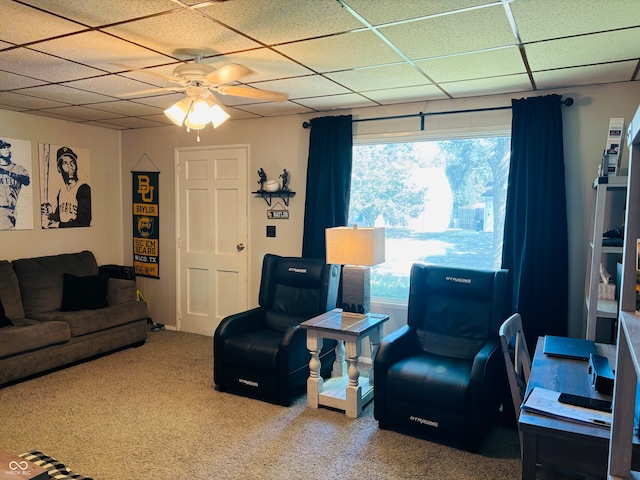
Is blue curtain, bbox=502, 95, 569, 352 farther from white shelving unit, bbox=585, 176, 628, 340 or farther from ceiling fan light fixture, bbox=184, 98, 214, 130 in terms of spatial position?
A: ceiling fan light fixture, bbox=184, 98, 214, 130

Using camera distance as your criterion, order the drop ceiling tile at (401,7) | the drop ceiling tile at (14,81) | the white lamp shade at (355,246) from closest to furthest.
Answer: the drop ceiling tile at (401,7)
the drop ceiling tile at (14,81)
the white lamp shade at (355,246)

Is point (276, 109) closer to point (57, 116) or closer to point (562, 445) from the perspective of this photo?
point (57, 116)

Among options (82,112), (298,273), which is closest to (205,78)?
(298,273)

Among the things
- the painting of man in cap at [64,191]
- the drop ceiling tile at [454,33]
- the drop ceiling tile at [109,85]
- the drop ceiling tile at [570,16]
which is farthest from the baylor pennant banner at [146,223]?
the drop ceiling tile at [570,16]

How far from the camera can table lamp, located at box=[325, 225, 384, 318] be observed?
11.4 ft

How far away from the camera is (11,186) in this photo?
15.3ft

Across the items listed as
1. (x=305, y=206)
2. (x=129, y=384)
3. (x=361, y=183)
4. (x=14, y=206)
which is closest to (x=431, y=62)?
(x=361, y=183)

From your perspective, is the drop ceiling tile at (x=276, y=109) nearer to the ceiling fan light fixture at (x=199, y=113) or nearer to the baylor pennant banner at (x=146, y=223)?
the ceiling fan light fixture at (x=199, y=113)

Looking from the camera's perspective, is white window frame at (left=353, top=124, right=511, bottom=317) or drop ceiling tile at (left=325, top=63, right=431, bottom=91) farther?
white window frame at (left=353, top=124, right=511, bottom=317)

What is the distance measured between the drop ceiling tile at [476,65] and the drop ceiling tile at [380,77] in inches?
4.1

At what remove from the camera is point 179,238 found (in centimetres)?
547

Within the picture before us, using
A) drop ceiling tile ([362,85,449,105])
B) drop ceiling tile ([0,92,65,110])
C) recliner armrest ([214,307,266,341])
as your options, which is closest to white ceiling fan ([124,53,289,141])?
drop ceiling tile ([362,85,449,105])

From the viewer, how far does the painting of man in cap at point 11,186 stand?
4582 millimetres

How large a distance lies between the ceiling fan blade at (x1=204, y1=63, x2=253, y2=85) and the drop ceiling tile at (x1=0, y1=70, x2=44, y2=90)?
163 cm
